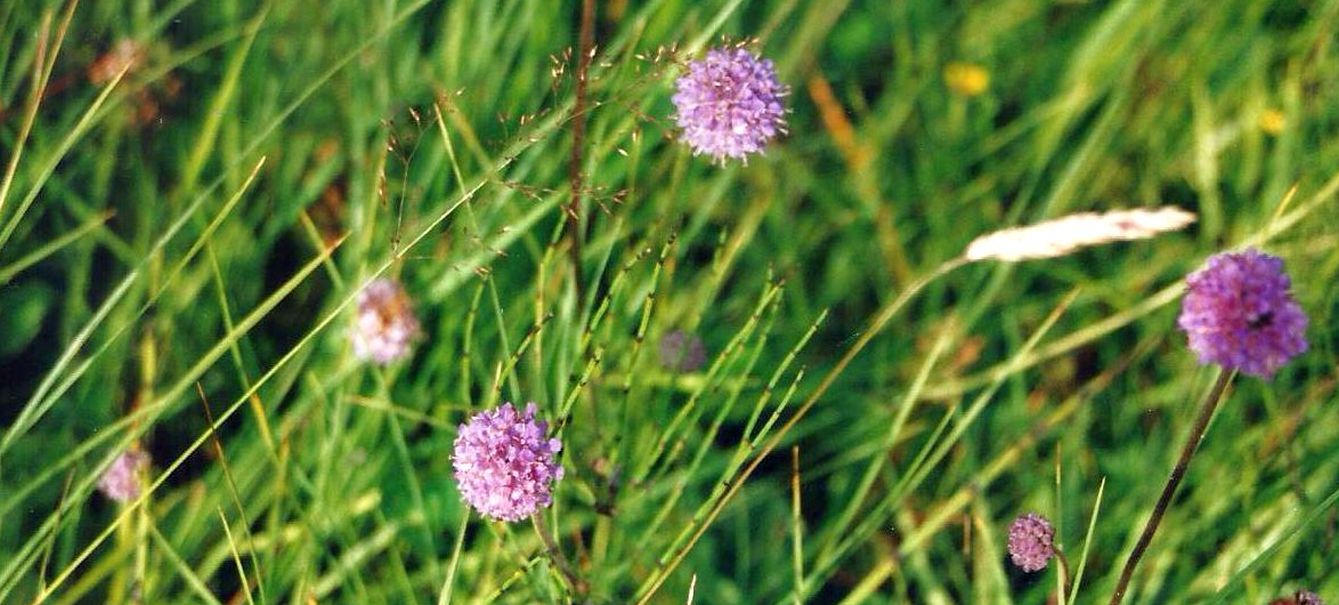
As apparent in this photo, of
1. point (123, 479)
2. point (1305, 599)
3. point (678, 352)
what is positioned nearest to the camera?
point (1305, 599)

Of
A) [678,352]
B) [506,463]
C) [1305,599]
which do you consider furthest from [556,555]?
[1305,599]

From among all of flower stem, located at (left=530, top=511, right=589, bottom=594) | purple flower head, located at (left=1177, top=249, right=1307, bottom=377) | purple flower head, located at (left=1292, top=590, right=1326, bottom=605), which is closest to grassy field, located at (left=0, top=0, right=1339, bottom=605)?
flower stem, located at (left=530, top=511, right=589, bottom=594)

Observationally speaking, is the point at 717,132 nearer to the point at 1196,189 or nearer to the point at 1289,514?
the point at 1289,514

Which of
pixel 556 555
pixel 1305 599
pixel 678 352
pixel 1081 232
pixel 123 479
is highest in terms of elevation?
pixel 678 352

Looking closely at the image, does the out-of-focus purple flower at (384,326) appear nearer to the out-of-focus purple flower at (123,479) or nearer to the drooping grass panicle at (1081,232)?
the out-of-focus purple flower at (123,479)

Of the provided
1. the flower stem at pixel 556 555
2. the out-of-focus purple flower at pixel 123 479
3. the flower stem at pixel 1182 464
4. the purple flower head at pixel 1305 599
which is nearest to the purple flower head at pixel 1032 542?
the flower stem at pixel 1182 464

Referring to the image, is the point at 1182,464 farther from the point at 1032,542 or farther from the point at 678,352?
the point at 678,352
